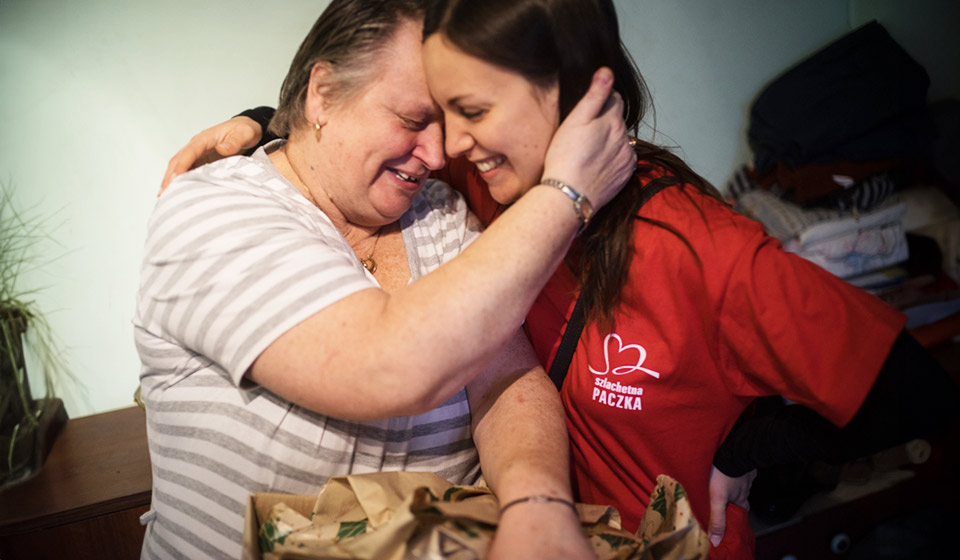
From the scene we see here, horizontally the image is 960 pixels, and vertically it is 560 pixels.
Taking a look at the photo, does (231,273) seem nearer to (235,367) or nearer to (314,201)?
(235,367)

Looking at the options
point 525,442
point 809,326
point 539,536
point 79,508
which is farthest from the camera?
point 79,508

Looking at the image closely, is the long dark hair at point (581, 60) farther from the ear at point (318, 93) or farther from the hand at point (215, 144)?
the hand at point (215, 144)

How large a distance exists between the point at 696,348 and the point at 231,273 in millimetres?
858

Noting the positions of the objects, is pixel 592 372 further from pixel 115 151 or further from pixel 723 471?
pixel 115 151

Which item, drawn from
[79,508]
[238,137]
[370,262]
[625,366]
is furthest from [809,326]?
[79,508]

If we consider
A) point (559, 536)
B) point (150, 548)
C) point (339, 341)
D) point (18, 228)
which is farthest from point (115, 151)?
point (559, 536)

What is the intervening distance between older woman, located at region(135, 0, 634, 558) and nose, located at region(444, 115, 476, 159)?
0.29 feet

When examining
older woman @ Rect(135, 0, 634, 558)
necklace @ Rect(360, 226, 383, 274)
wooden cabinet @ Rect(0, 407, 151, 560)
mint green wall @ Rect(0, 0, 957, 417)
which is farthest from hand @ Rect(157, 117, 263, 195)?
wooden cabinet @ Rect(0, 407, 151, 560)

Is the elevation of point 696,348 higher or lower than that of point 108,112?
lower

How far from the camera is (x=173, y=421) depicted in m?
1.05

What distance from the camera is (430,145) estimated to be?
1194mm

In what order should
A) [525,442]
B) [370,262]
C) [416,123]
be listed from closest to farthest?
[525,442] → [416,123] → [370,262]

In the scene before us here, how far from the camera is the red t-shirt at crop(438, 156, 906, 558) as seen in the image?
36.4 inches

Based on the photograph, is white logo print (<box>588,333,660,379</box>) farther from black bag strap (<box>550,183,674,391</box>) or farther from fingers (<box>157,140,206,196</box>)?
fingers (<box>157,140,206,196</box>)
